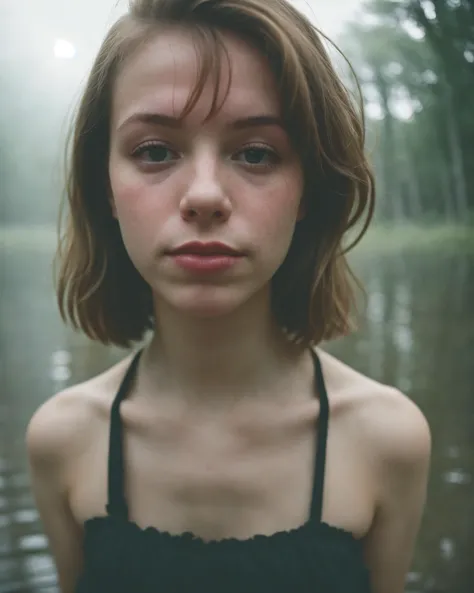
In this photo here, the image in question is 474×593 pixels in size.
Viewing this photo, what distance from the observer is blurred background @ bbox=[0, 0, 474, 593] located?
1027 millimetres

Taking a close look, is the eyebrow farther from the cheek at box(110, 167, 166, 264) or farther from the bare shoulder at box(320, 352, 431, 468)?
the bare shoulder at box(320, 352, 431, 468)

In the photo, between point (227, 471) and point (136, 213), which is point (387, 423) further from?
point (136, 213)

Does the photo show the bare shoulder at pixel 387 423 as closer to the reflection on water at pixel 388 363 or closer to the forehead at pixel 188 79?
the forehead at pixel 188 79

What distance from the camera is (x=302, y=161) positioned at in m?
0.54

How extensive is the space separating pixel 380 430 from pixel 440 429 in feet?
1.78

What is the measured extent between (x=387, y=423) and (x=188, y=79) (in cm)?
37

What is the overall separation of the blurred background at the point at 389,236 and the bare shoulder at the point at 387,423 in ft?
1.50

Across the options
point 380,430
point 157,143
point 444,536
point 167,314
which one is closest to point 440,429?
point 444,536

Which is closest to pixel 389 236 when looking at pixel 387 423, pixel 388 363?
pixel 388 363

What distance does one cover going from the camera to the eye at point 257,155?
507mm

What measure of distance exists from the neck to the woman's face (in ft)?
0.28

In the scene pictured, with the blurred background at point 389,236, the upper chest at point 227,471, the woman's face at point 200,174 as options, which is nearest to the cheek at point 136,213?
the woman's face at point 200,174

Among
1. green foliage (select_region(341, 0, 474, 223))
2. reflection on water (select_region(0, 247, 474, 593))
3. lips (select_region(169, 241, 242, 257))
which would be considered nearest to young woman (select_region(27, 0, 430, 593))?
lips (select_region(169, 241, 242, 257))

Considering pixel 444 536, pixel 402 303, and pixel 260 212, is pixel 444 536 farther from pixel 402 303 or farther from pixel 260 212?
pixel 260 212
